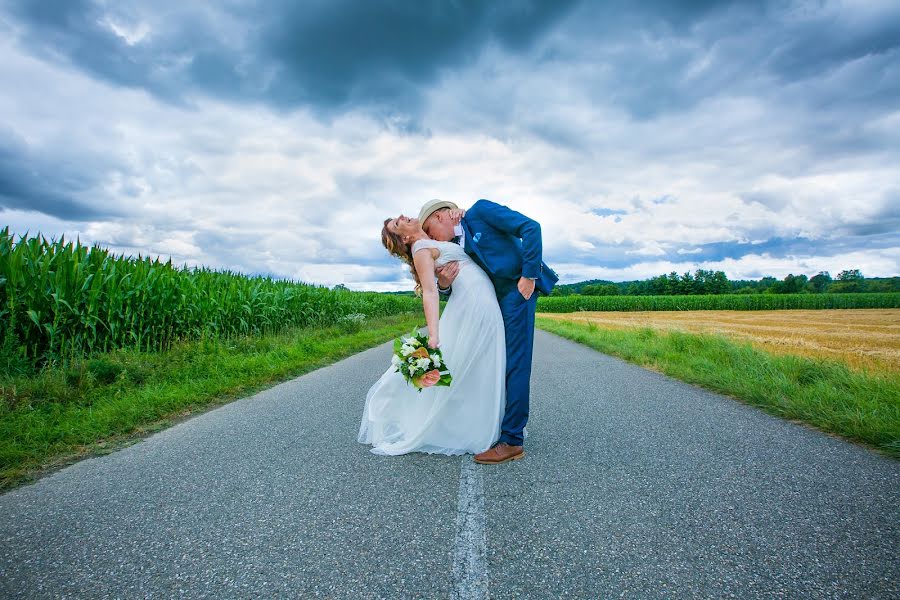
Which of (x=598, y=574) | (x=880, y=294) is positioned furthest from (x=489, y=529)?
(x=880, y=294)

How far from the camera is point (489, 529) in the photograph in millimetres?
2332

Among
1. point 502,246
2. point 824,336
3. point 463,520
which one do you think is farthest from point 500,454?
point 824,336

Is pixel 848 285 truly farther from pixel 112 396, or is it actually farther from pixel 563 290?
pixel 112 396

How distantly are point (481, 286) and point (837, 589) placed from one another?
8.90ft

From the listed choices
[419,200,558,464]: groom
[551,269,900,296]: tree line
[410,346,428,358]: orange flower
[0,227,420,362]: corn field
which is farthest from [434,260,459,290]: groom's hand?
[551,269,900,296]: tree line

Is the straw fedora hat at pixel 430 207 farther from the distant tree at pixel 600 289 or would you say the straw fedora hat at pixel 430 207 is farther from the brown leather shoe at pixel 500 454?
the distant tree at pixel 600 289

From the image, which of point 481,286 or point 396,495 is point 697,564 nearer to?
point 396,495

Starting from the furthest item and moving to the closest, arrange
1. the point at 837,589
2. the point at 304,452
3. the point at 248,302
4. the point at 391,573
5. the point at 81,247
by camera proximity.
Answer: the point at 248,302, the point at 81,247, the point at 304,452, the point at 391,573, the point at 837,589

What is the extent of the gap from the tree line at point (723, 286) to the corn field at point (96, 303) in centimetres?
5835

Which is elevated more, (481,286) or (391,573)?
(481,286)

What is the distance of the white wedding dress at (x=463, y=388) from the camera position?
11.9 ft

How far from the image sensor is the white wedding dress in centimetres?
363

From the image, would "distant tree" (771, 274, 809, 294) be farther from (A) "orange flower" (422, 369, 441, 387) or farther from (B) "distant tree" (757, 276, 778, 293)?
(A) "orange flower" (422, 369, 441, 387)

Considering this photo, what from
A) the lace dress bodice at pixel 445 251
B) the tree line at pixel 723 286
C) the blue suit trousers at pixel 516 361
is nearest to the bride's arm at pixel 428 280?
the lace dress bodice at pixel 445 251
